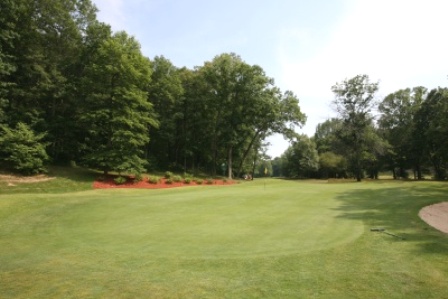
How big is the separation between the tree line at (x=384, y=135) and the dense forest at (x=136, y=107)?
0.66ft

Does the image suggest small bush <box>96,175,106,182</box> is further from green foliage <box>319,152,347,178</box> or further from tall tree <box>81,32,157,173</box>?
green foliage <box>319,152,347,178</box>

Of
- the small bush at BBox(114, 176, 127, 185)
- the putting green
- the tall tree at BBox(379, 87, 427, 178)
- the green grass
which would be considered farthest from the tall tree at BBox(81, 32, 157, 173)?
the tall tree at BBox(379, 87, 427, 178)

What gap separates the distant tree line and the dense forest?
0.12 metres

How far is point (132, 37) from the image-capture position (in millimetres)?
41625

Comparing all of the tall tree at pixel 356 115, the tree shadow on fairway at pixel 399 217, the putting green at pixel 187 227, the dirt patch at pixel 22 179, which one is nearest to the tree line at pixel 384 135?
the tall tree at pixel 356 115

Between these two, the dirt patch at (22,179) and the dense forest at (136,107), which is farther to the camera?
the dense forest at (136,107)

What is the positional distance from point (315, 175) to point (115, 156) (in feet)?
201

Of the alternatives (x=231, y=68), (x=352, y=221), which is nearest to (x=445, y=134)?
(x=231, y=68)

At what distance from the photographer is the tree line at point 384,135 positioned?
4519 centimetres

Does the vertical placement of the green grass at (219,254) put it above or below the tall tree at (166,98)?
below

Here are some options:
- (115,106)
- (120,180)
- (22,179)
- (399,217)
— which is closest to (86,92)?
(115,106)

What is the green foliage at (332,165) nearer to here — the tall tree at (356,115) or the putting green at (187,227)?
the tall tree at (356,115)

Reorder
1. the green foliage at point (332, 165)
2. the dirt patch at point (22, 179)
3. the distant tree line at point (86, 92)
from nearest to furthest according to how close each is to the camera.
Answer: the dirt patch at point (22, 179) < the distant tree line at point (86, 92) < the green foliage at point (332, 165)

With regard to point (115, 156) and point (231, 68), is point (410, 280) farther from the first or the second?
point (231, 68)
